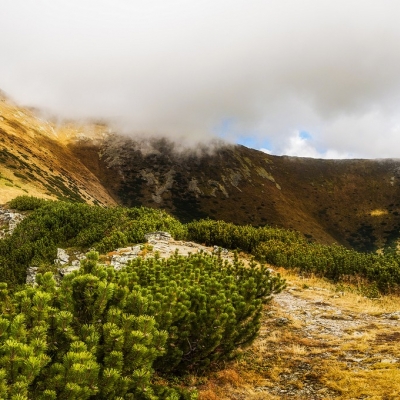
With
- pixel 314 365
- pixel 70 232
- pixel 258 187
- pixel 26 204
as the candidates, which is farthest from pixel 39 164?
pixel 258 187

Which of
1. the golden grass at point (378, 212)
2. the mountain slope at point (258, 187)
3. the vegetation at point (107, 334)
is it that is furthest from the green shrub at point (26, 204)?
the golden grass at point (378, 212)

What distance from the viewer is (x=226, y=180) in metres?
125

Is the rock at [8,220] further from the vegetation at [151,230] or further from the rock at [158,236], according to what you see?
the rock at [158,236]

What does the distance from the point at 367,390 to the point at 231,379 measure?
274 centimetres

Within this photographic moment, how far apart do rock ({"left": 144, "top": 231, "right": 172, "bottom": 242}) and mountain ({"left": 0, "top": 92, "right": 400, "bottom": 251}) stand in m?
66.5

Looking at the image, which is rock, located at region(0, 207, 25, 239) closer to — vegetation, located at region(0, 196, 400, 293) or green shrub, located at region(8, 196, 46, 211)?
green shrub, located at region(8, 196, 46, 211)

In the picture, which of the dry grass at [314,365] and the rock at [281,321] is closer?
the dry grass at [314,365]

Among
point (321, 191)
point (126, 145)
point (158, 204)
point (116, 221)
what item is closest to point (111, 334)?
point (116, 221)

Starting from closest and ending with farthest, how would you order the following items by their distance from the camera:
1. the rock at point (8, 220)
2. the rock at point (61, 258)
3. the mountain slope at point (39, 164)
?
the rock at point (61, 258), the rock at point (8, 220), the mountain slope at point (39, 164)

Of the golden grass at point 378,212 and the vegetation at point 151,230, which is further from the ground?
the golden grass at point 378,212

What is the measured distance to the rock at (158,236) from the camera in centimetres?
1817

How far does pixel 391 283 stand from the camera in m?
15.3

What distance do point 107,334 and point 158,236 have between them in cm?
1385

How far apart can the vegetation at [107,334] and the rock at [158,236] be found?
9462 millimetres
